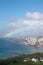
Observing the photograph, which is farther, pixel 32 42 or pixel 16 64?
pixel 32 42

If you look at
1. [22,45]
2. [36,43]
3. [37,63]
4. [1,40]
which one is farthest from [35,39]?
[37,63]

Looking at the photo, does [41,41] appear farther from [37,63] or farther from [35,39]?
[37,63]

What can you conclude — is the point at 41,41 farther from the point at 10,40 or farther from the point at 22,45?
the point at 10,40

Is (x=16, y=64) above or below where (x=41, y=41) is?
below

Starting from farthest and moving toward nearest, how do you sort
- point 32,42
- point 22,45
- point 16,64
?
point 32,42 < point 22,45 < point 16,64

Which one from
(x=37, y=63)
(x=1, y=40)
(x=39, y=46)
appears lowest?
(x=37, y=63)

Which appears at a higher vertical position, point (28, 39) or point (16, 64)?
point (28, 39)

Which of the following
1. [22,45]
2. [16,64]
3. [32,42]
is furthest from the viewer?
[32,42]

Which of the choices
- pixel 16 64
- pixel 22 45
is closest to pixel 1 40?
pixel 22 45

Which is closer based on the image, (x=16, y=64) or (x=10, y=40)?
(x=16, y=64)
